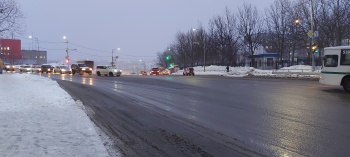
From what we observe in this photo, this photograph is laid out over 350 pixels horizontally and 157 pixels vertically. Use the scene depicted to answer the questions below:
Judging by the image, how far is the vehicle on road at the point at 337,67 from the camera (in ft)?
64.8

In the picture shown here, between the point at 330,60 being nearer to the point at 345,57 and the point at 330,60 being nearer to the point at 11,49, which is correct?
the point at 345,57

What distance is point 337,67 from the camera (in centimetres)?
2016

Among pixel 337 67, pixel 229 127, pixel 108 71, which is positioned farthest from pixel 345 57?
pixel 108 71

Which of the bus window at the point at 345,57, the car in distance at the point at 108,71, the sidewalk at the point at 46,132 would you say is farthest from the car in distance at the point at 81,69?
the sidewalk at the point at 46,132

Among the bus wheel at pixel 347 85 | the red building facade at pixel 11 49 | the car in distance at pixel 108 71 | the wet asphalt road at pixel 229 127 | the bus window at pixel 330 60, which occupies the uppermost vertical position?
the red building facade at pixel 11 49

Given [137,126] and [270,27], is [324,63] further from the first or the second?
[270,27]

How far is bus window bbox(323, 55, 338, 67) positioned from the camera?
66.7 ft

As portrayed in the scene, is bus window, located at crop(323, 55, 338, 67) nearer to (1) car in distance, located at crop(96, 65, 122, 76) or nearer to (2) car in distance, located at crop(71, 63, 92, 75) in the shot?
(1) car in distance, located at crop(96, 65, 122, 76)

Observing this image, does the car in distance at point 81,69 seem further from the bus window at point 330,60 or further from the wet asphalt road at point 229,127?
the wet asphalt road at point 229,127

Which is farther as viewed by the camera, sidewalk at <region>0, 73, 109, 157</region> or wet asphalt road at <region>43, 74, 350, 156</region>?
wet asphalt road at <region>43, 74, 350, 156</region>

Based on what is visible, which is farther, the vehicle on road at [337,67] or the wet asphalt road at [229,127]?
the vehicle on road at [337,67]

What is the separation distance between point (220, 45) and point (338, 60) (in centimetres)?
5411

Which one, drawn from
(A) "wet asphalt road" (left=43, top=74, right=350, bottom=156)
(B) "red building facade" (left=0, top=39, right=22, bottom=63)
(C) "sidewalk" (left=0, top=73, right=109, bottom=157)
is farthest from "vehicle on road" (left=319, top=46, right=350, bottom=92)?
(B) "red building facade" (left=0, top=39, right=22, bottom=63)

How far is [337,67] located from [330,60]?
666mm
